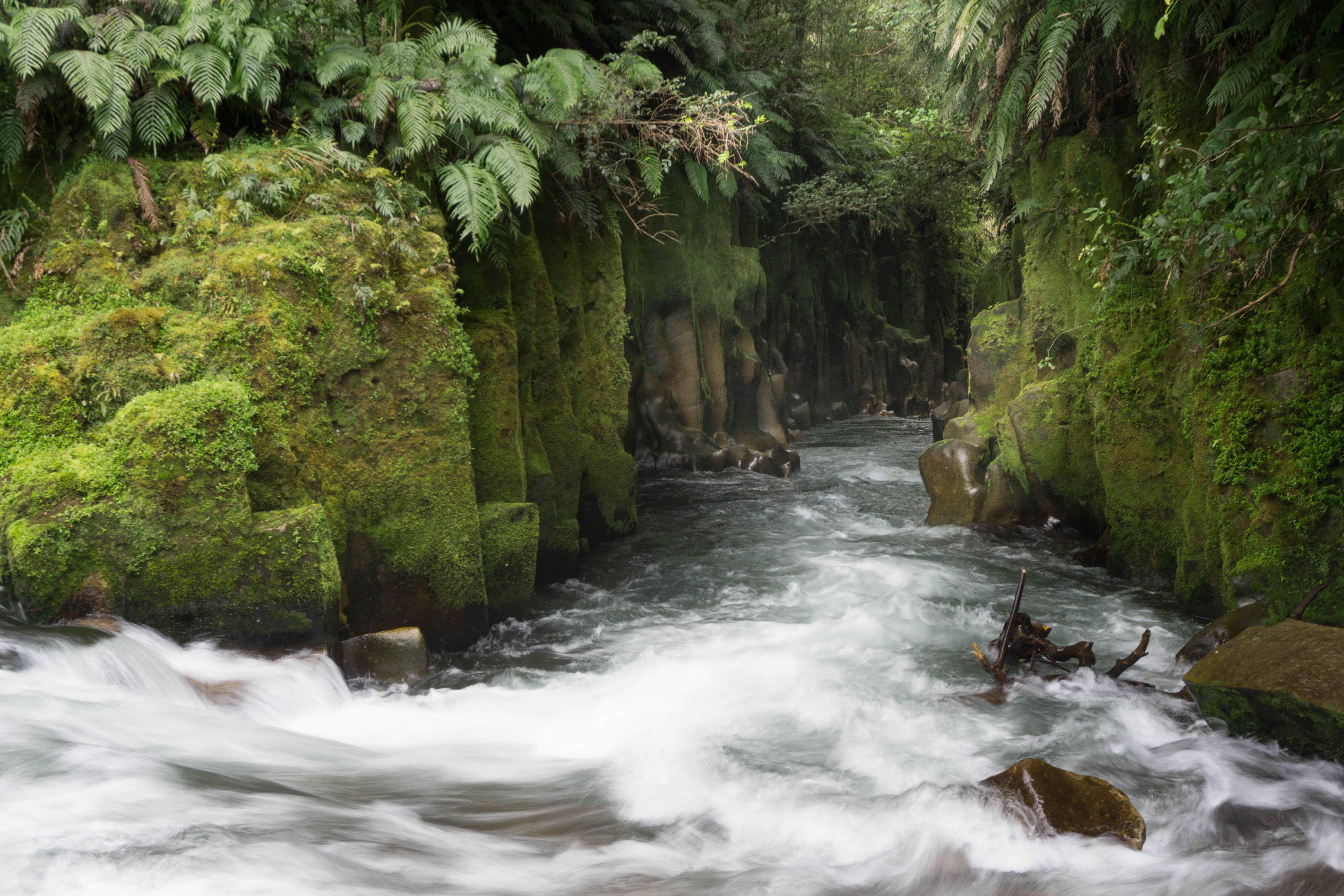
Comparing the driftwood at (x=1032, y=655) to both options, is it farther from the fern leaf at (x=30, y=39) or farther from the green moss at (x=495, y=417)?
the fern leaf at (x=30, y=39)

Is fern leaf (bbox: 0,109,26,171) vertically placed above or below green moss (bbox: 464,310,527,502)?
above

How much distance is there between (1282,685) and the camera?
4.62m

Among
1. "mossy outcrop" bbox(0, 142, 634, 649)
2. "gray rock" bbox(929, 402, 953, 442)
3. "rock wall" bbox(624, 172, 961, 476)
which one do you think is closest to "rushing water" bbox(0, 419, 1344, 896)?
A: "mossy outcrop" bbox(0, 142, 634, 649)

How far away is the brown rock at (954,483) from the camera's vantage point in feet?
38.4

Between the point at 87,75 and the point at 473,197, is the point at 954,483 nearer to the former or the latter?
the point at 473,197

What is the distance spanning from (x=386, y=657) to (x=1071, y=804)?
448 centimetres

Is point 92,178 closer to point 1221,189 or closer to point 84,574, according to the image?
point 84,574

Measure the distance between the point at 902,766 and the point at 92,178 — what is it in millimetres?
7169

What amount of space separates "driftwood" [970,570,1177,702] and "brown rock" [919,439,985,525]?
484 centimetres

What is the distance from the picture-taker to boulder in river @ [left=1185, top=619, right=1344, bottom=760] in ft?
14.8

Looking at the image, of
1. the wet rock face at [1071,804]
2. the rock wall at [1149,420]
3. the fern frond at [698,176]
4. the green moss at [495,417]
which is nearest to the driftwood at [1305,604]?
the rock wall at [1149,420]

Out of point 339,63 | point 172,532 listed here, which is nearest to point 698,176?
point 339,63

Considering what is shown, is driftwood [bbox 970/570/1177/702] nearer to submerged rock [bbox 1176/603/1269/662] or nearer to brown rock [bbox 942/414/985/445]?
submerged rock [bbox 1176/603/1269/662]

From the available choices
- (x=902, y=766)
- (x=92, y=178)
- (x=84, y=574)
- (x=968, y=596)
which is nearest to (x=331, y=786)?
(x=84, y=574)
